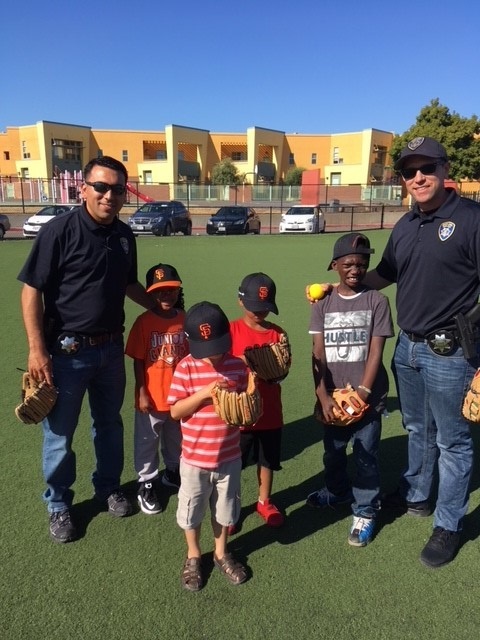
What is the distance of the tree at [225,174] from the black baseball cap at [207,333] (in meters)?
55.2

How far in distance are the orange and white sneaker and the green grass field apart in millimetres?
47

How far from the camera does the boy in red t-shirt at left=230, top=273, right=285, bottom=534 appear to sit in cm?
286

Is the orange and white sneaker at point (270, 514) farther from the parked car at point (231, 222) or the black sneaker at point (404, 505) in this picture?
the parked car at point (231, 222)

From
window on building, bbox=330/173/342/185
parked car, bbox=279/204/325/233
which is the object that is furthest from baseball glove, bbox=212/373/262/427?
window on building, bbox=330/173/342/185

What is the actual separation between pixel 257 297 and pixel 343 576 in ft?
5.06

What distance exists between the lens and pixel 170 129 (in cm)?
5497

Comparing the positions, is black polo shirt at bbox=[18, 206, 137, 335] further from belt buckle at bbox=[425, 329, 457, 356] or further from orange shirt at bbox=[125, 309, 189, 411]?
belt buckle at bbox=[425, 329, 457, 356]

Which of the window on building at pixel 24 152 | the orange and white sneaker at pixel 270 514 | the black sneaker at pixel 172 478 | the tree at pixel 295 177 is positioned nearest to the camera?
the orange and white sneaker at pixel 270 514

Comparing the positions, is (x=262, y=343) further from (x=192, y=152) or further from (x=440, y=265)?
(x=192, y=152)

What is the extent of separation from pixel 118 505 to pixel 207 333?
4.87 feet

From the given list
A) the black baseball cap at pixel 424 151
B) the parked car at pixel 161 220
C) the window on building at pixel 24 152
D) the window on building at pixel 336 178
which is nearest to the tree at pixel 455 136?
the parked car at pixel 161 220

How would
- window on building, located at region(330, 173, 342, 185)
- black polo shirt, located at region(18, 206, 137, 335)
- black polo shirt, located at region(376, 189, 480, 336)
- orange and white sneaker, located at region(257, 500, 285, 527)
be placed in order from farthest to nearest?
window on building, located at region(330, 173, 342, 185)
orange and white sneaker, located at region(257, 500, 285, 527)
black polo shirt, located at region(18, 206, 137, 335)
black polo shirt, located at region(376, 189, 480, 336)

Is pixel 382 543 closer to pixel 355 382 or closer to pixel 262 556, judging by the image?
pixel 262 556

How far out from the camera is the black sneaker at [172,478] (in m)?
3.44
